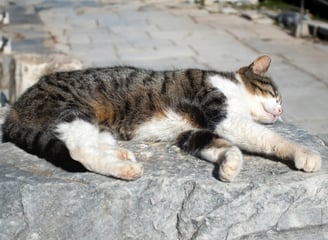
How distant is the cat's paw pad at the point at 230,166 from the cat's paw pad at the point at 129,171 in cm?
40

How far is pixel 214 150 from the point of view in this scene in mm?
3008

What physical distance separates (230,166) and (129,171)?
48 cm

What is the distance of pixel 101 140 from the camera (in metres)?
3.03

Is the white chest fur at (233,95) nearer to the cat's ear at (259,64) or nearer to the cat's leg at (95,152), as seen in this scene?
the cat's ear at (259,64)

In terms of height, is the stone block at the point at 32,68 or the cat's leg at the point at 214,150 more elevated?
the cat's leg at the point at 214,150

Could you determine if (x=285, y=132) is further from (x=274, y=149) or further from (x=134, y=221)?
(x=134, y=221)

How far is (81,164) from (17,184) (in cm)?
32

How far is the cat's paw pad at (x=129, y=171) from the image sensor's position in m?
2.78

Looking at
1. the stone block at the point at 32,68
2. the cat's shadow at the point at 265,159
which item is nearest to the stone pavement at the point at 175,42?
the stone block at the point at 32,68

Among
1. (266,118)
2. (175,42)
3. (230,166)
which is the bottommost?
(175,42)

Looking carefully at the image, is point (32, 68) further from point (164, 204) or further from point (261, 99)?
point (164, 204)

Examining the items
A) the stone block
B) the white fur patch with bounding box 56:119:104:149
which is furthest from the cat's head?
the stone block

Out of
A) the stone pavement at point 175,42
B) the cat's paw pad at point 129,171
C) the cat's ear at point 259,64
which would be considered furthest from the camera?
the stone pavement at point 175,42

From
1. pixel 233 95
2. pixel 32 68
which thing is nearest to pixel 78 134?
pixel 233 95
